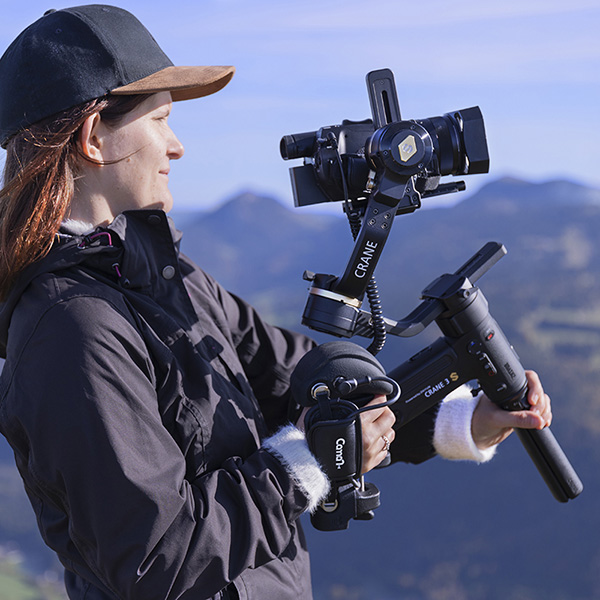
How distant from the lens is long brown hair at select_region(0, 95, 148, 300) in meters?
1.44

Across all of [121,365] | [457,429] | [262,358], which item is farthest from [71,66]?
[457,429]

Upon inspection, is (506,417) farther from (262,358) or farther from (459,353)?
(262,358)

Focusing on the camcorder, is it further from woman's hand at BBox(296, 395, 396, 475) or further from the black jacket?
the black jacket

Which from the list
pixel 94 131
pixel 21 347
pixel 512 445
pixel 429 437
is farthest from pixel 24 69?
pixel 512 445

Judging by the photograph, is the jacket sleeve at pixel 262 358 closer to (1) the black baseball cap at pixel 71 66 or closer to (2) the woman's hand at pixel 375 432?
(2) the woman's hand at pixel 375 432

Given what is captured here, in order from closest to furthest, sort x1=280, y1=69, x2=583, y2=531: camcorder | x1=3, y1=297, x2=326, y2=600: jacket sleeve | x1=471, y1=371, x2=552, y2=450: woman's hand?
x1=3, y1=297, x2=326, y2=600: jacket sleeve, x1=280, y1=69, x2=583, y2=531: camcorder, x1=471, y1=371, x2=552, y2=450: woman's hand

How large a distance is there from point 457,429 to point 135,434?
41.2 inches

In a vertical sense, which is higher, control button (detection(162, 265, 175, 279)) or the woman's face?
the woman's face

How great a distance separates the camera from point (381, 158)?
1578 mm

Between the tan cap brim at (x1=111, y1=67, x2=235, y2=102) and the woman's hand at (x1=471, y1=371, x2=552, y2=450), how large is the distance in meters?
1.14

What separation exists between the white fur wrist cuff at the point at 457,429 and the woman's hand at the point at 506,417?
0.03m

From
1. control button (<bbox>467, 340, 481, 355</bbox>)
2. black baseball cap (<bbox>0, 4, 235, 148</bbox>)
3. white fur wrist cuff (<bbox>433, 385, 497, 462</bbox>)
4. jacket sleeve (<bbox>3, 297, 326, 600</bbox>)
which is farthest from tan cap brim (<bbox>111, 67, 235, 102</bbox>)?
white fur wrist cuff (<bbox>433, 385, 497, 462</bbox>)

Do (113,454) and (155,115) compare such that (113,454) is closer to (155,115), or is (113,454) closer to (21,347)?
(21,347)

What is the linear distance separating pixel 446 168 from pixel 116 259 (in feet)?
2.61
